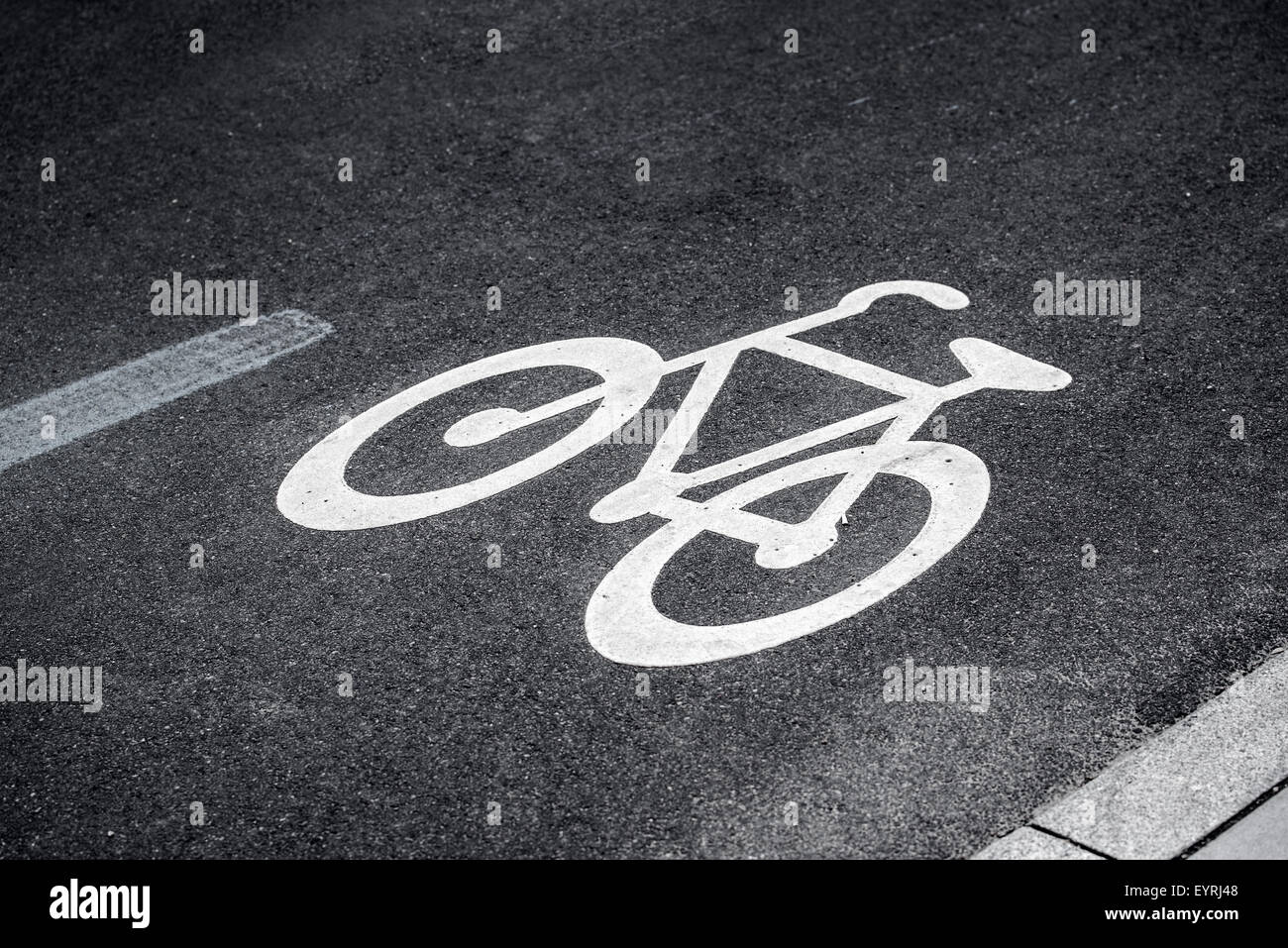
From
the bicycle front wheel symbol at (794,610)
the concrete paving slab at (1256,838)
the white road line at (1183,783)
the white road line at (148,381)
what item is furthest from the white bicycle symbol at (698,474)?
the concrete paving slab at (1256,838)

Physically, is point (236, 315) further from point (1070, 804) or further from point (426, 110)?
point (1070, 804)

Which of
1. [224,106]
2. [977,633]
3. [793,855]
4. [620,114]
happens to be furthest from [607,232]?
[793,855]

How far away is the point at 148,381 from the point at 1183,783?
441 cm

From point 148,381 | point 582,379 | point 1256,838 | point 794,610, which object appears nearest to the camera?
A: point 1256,838

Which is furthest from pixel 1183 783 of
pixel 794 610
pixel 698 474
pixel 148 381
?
pixel 148 381

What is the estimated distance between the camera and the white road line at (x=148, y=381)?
5781 mm

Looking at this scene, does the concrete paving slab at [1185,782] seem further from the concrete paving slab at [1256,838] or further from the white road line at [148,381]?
the white road line at [148,381]

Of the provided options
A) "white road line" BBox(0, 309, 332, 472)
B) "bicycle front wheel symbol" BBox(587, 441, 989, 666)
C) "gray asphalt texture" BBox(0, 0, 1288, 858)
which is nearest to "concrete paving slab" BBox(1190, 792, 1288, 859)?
"gray asphalt texture" BBox(0, 0, 1288, 858)

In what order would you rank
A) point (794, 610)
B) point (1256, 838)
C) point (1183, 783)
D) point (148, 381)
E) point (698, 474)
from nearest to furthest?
point (1256, 838), point (1183, 783), point (794, 610), point (698, 474), point (148, 381)

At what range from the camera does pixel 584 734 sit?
13.9ft

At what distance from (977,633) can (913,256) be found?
2708 mm

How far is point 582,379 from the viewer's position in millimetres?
5941

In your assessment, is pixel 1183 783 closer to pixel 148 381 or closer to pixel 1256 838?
pixel 1256 838
